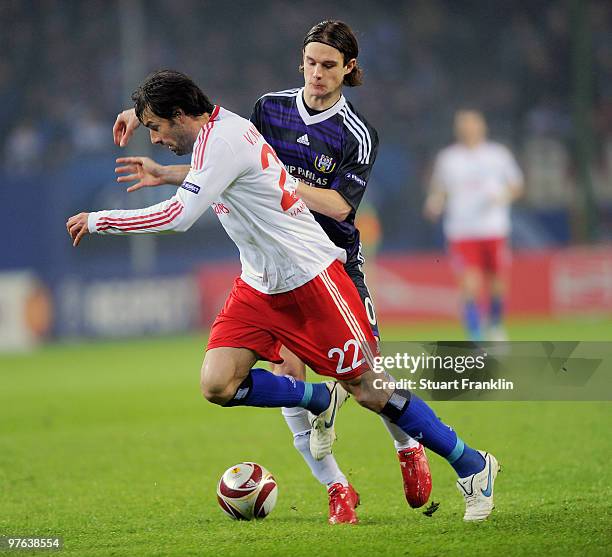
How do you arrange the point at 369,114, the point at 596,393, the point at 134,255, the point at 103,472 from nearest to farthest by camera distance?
the point at 596,393 → the point at 103,472 → the point at 134,255 → the point at 369,114

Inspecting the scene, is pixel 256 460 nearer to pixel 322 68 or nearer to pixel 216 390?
pixel 216 390

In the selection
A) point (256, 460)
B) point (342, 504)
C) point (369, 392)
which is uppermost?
point (369, 392)

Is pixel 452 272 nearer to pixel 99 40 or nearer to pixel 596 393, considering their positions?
pixel 99 40

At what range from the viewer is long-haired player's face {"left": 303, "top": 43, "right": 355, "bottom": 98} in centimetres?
543

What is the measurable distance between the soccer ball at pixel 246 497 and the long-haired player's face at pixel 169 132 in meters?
1.58

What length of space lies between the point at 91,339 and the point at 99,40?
6489mm

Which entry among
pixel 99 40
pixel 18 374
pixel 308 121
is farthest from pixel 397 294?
pixel 308 121

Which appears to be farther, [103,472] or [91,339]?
[91,339]

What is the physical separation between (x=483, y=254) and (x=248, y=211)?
28.8ft

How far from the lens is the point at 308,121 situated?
5.57 metres

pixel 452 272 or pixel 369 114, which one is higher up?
pixel 369 114

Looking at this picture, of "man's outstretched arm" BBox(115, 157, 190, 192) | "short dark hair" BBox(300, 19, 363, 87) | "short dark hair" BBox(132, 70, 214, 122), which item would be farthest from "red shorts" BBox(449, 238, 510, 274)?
"short dark hair" BBox(132, 70, 214, 122)

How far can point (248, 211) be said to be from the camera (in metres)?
4.84

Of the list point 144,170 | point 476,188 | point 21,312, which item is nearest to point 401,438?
point 144,170
